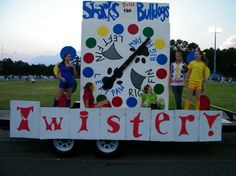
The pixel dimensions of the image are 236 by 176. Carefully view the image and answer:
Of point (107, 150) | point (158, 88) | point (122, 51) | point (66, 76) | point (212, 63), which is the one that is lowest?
point (107, 150)

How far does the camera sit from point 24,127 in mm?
6332

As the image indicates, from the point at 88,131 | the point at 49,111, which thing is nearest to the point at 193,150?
the point at 88,131

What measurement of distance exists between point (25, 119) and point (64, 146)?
868 mm

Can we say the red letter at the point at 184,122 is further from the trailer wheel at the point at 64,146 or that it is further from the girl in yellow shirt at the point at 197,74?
the trailer wheel at the point at 64,146

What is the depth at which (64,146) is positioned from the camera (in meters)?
6.48

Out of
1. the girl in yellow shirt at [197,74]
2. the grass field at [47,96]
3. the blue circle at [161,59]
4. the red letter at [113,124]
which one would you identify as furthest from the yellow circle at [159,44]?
the grass field at [47,96]

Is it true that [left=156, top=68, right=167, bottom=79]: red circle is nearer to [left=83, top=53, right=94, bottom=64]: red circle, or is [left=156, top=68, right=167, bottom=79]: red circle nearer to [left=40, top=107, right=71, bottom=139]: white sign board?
[left=83, top=53, right=94, bottom=64]: red circle

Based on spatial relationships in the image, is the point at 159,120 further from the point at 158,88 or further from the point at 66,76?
the point at 66,76

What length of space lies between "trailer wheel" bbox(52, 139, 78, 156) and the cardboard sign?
15.2 inches

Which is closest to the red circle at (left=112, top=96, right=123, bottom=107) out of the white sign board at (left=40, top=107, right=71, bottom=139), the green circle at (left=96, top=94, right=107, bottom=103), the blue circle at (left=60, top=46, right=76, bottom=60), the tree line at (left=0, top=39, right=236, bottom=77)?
the green circle at (left=96, top=94, right=107, bottom=103)

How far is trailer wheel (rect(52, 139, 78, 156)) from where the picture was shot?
6438mm

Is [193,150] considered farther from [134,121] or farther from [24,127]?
[24,127]

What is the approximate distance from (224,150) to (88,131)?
9.74 feet

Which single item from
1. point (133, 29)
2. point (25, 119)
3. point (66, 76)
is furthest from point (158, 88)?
point (25, 119)
